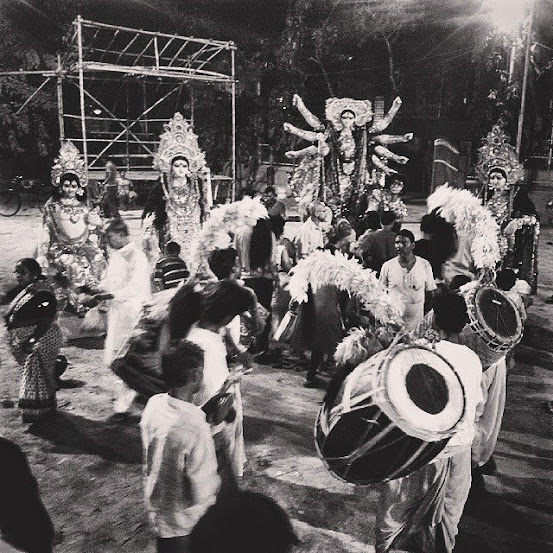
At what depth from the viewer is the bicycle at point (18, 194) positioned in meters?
18.9

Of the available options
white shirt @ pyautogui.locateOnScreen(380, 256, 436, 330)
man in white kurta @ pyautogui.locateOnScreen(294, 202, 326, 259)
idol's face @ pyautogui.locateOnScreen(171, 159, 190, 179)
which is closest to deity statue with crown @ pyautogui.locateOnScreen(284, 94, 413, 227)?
idol's face @ pyautogui.locateOnScreen(171, 159, 190, 179)

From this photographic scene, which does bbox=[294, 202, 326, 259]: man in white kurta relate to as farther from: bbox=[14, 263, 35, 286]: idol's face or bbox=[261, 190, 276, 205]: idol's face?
bbox=[261, 190, 276, 205]: idol's face

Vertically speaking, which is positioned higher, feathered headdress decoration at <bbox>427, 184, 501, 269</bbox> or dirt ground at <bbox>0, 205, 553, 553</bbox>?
feathered headdress decoration at <bbox>427, 184, 501, 269</bbox>

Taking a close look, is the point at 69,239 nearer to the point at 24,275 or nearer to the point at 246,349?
the point at 24,275

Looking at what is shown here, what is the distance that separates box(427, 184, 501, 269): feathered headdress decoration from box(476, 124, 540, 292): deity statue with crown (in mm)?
1783

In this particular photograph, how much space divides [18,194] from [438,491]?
18.4 metres

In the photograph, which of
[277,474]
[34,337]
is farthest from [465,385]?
[34,337]

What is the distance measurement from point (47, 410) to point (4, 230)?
39.7 ft

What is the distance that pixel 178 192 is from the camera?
30.8 feet

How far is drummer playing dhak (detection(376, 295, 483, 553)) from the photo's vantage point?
324 cm

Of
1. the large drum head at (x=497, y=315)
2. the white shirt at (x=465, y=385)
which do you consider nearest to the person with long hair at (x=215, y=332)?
the white shirt at (x=465, y=385)

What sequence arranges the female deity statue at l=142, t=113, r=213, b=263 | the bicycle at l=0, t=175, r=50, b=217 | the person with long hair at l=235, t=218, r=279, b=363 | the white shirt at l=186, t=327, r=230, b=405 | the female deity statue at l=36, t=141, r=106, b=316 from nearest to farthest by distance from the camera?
the white shirt at l=186, t=327, r=230, b=405, the person with long hair at l=235, t=218, r=279, b=363, the female deity statue at l=36, t=141, r=106, b=316, the female deity statue at l=142, t=113, r=213, b=263, the bicycle at l=0, t=175, r=50, b=217

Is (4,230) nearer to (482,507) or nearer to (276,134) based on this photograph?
(276,134)

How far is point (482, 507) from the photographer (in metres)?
4.12
